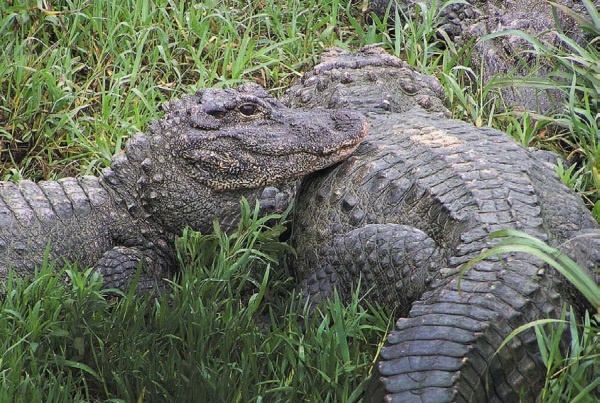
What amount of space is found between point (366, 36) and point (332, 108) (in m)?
1.55

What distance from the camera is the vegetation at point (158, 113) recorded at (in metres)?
3.59

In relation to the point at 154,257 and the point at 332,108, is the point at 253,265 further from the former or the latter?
the point at 332,108

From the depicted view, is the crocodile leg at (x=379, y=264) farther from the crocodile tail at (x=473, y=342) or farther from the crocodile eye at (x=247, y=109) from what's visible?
the crocodile eye at (x=247, y=109)

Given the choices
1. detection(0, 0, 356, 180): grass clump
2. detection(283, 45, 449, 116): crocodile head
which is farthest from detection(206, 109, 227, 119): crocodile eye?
detection(0, 0, 356, 180): grass clump

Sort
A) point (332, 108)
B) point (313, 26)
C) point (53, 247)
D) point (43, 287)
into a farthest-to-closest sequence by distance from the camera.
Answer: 1. point (313, 26)
2. point (332, 108)
3. point (53, 247)
4. point (43, 287)

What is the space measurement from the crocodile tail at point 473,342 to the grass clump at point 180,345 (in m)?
0.40

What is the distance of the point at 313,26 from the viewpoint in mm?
6680

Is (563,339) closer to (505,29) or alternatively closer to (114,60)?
(505,29)

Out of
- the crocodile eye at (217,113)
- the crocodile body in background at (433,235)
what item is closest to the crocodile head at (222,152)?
the crocodile eye at (217,113)

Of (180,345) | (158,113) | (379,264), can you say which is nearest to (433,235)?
(379,264)

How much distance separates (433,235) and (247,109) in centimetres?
131

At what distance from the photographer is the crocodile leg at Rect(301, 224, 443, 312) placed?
3.92 metres

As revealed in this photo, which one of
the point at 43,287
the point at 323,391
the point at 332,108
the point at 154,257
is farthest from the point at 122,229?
the point at 323,391

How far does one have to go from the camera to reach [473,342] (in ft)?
10.2
